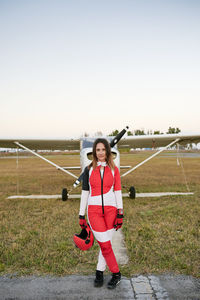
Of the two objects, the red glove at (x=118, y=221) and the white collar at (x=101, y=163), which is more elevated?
the white collar at (x=101, y=163)

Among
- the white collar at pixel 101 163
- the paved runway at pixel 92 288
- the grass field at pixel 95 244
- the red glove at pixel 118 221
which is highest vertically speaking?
the white collar at pixel 101 163

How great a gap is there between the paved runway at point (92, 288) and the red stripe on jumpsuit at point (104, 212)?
0.81ft

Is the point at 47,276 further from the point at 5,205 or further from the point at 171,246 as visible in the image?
the point at 5,205

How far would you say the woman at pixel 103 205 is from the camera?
2.33 metres

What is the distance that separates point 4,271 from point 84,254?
1.05 metres

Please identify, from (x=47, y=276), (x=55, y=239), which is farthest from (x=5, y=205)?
(x=47, y=276)

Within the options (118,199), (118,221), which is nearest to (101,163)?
(118,199)

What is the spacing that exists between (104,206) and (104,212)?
0.22 ft

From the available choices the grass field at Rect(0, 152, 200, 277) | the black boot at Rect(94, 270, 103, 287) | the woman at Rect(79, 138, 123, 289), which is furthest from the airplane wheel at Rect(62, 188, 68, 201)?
the black boot at Rect(94, 270, 103, 287)

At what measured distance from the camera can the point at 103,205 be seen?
2371 millimetres

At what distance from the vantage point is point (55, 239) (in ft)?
11.8

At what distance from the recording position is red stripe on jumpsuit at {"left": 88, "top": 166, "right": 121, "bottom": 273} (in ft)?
7.61

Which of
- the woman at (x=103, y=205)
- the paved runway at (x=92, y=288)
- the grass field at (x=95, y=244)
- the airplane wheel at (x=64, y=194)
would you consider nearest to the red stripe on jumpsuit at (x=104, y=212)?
the woman at (x=103, y=205)

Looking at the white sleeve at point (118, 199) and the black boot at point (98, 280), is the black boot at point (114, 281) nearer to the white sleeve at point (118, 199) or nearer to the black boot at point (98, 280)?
the black boot at point (98, 280)
